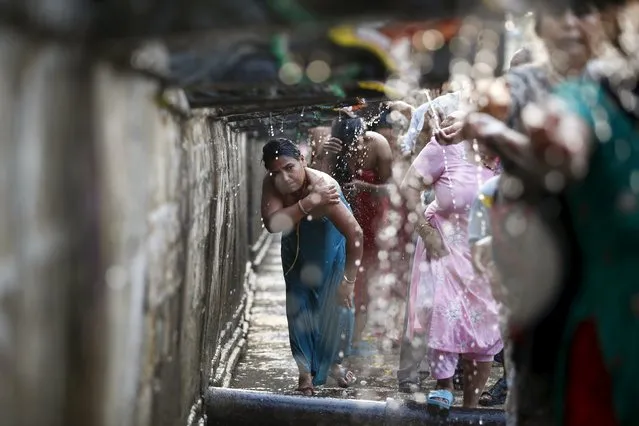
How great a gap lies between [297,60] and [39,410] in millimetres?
1542

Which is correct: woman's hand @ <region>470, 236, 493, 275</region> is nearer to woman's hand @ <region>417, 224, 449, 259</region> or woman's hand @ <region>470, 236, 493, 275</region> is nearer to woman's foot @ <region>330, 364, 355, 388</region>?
woman's hand @ <region>417, 224, 449, 259</region>

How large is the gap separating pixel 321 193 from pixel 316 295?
35.4 inches

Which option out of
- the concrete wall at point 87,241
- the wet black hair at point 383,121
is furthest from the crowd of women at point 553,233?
the wet black hair at point 383,121

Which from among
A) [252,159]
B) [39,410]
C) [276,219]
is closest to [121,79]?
[39,410]

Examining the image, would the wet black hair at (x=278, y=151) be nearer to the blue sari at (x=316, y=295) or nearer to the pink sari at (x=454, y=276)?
the blue sari at (x=316, y=295)

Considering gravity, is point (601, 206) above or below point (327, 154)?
below

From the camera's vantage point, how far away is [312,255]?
25.5 ft

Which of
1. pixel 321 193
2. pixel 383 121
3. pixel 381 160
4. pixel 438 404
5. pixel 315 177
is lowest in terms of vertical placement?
pixel 438 404

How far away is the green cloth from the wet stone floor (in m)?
3.11

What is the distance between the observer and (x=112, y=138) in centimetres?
307

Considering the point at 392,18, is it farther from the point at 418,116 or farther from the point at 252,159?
the point at 252,159

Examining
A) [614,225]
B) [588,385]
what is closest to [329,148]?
[588,385]

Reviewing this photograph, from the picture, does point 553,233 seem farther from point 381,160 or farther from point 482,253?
point 381,160

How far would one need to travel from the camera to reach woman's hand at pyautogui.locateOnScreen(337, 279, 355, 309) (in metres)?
7.87
